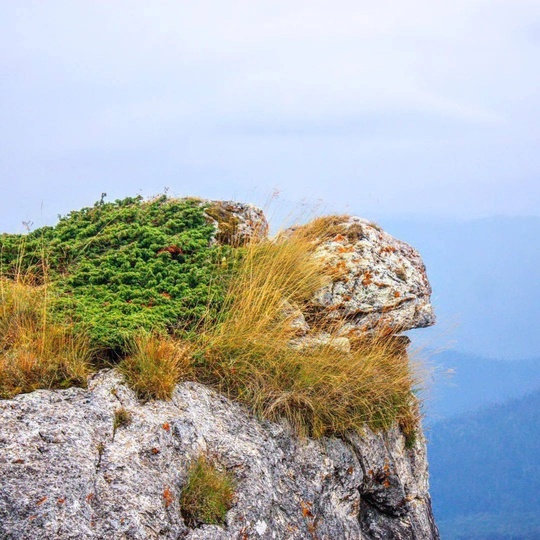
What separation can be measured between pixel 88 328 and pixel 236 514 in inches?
105

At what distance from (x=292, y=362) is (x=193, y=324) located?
1336 millimetres

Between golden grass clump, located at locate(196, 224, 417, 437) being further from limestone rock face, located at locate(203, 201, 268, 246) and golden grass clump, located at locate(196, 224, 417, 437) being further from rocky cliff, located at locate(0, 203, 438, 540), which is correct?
limestone rock face, located at locate(203, 201, 268, 246)

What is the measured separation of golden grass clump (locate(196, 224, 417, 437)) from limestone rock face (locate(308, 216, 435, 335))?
0.23 meters

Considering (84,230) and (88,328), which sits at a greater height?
(84,230)

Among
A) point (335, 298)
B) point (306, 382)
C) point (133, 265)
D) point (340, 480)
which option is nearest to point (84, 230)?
point (133, 265)

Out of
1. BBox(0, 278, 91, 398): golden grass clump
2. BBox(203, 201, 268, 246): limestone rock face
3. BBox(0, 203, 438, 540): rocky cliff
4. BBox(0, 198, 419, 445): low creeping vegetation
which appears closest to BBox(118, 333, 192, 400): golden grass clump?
BBox(0, 198, 419, 445): low creeping vegetation

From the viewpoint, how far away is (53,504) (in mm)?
5051

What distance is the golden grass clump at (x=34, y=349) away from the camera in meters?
6.32

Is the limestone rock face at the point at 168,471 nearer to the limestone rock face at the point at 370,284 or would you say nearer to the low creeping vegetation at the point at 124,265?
the low creeping vegetation at the point at 124,265

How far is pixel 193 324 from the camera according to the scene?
27.1 ft

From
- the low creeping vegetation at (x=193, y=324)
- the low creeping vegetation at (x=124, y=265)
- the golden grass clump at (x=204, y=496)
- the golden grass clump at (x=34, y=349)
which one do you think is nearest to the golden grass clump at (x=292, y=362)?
the low creeping vegetation at (x=193, y=324)

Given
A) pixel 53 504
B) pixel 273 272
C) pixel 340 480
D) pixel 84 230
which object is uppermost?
pixel 84 230

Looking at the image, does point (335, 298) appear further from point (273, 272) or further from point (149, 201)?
point (149, 201)

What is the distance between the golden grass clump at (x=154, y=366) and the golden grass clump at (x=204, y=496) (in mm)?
868
